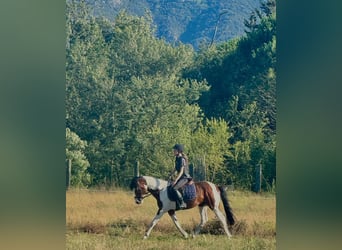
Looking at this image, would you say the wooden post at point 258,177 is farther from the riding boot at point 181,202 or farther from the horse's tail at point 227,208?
the riding boot at point 181,202

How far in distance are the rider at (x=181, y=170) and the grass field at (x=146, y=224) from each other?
196 mm

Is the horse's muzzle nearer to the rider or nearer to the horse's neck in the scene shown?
the horse's neck

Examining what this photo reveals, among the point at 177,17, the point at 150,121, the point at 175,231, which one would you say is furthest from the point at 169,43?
the point at 175,231

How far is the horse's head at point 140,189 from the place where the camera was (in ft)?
22.5

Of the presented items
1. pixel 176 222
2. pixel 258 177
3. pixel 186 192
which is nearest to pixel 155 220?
pixel 176 222

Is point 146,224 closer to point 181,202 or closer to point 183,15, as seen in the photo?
point 181,202

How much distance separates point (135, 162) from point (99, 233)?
871 mm

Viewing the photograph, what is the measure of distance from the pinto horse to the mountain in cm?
156

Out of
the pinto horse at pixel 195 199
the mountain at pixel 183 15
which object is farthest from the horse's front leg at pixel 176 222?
the mountain at pixel 183 15

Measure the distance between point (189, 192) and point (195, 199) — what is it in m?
0.10

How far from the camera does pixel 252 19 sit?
6.72 metres

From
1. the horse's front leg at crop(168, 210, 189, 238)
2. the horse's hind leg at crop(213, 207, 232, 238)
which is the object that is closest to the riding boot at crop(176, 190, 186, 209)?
the horse's front leg at crop(168, 210, 189, 238)

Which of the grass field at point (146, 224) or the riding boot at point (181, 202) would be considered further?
the riding boot at point (181, 202)
